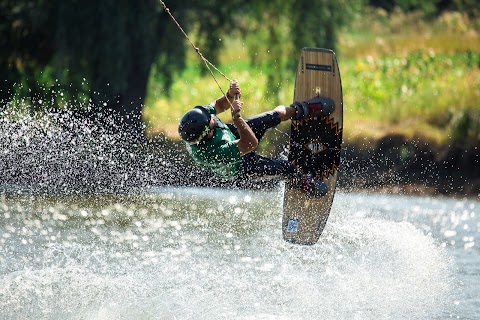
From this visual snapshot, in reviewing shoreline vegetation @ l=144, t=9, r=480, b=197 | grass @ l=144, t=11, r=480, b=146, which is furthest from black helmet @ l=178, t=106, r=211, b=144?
grass @ l=144, t=11, r=480, b=146

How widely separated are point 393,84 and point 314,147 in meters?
9.93

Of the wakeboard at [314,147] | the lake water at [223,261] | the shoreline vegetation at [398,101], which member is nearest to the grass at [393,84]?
the shoreline vegetation at [398,101]

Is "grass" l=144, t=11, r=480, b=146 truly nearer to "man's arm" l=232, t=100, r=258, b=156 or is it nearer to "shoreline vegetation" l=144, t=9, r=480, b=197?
"shoreline vegetation" l=144, t=9, r=480, b=197

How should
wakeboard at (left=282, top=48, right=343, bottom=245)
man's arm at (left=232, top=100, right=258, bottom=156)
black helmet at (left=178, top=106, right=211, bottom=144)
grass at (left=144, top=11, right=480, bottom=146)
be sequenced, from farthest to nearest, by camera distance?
grass at (left=144, top=11, right=480, bottom=146) < wakeboard at (left=282, top=48, right=343, bottom=245) < man's arm at (left=232, top=100, right=258, bottom=156) < black helmet at (left=178, top=106, right=211, bottom=144)

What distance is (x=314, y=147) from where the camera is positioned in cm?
1061

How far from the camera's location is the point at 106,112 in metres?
17.5

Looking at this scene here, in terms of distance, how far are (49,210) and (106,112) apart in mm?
4246

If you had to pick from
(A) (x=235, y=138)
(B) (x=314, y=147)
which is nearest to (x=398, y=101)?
(B) (x=314, y=147)

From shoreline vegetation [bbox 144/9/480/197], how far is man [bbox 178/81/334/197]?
5.47 m

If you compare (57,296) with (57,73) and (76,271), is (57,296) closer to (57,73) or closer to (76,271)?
(76,271)

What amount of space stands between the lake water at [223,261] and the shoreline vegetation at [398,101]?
67.9 inches

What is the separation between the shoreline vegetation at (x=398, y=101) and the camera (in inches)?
649

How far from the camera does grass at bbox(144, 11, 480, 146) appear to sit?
691 inches

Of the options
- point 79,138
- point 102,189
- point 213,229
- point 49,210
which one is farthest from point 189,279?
point 79,138
